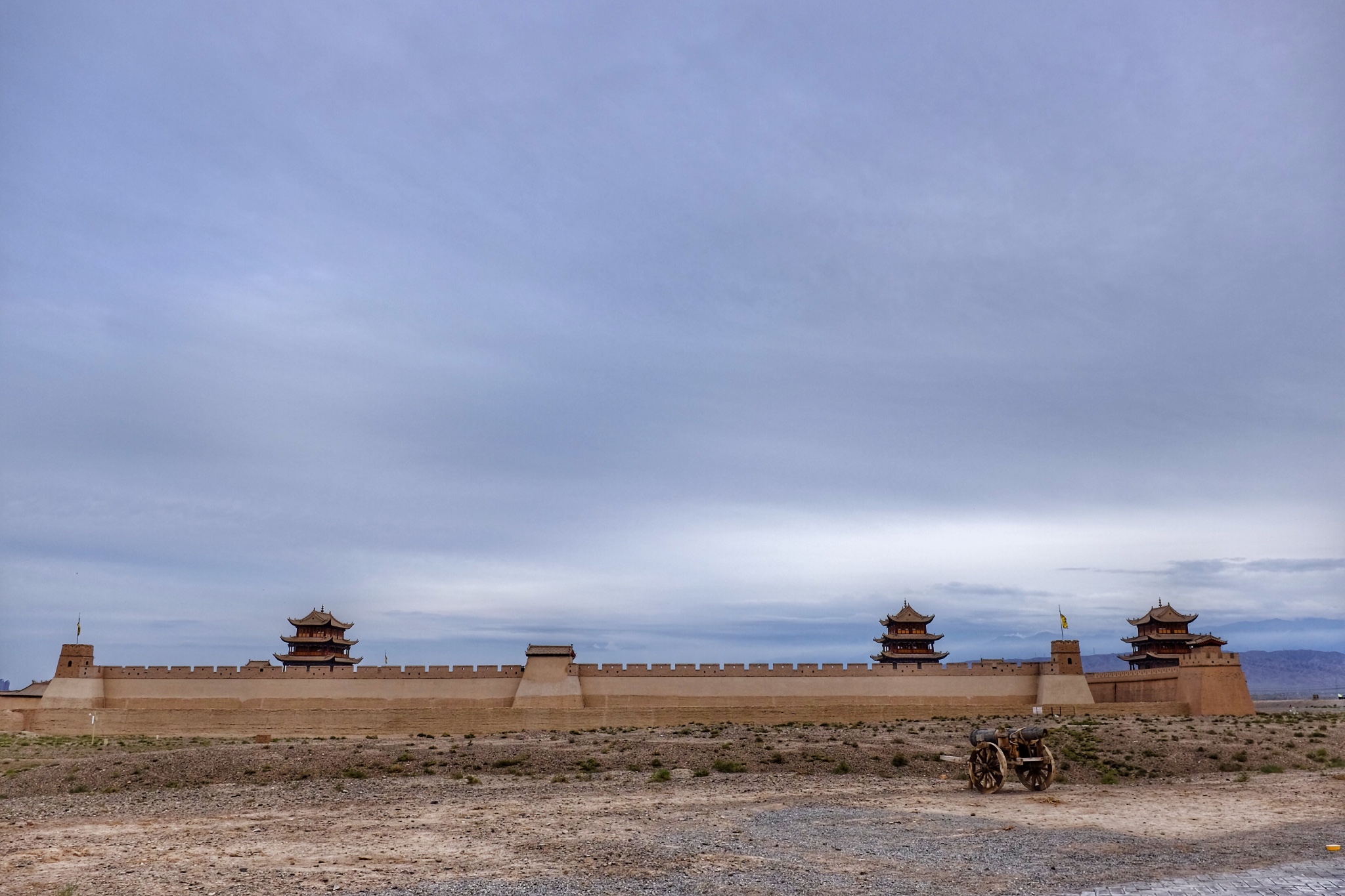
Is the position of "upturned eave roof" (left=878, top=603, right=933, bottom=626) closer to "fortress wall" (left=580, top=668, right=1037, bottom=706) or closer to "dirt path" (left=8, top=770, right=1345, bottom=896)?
"fortress wall" (left=580, top=668, right=1037, bottom=706)

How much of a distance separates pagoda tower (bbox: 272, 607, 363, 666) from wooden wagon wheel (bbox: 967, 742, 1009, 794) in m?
44.1

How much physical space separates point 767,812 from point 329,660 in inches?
1740

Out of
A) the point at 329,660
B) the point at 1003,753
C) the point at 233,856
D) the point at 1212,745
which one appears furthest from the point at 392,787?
the point at 329,660

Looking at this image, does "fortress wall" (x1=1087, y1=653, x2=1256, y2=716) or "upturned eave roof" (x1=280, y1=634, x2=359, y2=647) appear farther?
"upturned eave roof" (x1=280, y1=634, x2=359, y2=647)

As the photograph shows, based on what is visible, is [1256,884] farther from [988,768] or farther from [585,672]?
[585,672]

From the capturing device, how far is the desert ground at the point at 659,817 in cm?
1106

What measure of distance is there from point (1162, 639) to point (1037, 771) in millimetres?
38278

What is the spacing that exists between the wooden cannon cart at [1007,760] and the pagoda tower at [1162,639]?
36.6m

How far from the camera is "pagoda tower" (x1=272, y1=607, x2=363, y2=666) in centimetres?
5462

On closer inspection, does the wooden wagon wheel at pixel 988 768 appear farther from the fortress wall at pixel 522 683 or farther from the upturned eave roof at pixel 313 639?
the upturned eave roof at pixel 313 639

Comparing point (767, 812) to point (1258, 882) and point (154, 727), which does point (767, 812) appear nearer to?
point (1258, 882)

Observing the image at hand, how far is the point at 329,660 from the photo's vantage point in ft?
179

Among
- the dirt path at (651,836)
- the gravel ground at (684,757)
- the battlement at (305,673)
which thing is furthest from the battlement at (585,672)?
the dirt path at (651,836)

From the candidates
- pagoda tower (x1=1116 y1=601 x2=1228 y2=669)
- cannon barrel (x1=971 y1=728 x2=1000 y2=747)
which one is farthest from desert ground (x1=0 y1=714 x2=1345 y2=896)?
pagoda tower (x1=1116 y1=601 x2=1228 y2=669)
